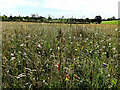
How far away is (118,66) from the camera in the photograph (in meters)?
3.07

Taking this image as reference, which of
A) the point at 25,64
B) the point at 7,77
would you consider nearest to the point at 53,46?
the point at 25,64

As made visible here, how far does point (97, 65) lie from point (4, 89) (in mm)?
2033

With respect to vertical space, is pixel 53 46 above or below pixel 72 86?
above

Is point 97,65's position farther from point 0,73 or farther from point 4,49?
point 4,49

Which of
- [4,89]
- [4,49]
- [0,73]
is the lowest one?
[4,89]

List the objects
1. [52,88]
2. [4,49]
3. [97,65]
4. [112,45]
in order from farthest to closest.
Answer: [112,45] → [4,49] → [97,65] → [52,88]

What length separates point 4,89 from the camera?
240cm

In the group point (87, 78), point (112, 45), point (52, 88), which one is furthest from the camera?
point (112, 45)

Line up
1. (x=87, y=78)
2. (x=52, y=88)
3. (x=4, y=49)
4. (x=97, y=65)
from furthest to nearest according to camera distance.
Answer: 1. (x=4, y=49)
2. (x=97, y=65)
3. (x=87, y=78)
4. (x=52, y=88)

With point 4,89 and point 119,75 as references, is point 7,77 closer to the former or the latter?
point 4,89

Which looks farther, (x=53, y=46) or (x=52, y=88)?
(x=53, y=46)

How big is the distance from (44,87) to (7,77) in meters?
0.88

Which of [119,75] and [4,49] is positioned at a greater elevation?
[4,49]

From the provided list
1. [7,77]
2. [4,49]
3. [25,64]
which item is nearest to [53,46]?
[25,64]
